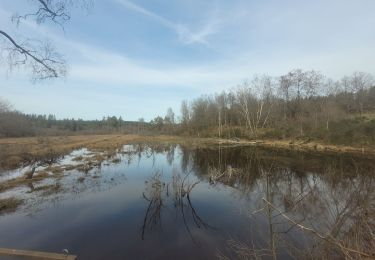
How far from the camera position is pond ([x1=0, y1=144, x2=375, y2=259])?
7770mm

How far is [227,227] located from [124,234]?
456cm

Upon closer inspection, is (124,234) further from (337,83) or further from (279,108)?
(337,83)

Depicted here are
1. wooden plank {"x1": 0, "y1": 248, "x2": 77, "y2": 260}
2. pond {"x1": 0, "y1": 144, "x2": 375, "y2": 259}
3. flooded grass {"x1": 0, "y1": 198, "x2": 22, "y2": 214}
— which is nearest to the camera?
pond {"x1": 0, "y1": 144, "x2": 375, "y2": 259}

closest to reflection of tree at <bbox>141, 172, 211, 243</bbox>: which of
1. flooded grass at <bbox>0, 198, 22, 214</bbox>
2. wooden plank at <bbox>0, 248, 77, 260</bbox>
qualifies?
wooden plank at <bbox>0, 248, 77, 260</bbox>

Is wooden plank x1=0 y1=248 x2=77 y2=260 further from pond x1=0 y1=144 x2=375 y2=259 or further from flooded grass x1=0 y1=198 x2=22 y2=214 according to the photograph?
flooded grass x1=0 y1=198 x2=22 y2=214

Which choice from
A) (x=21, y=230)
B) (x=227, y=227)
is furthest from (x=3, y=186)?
(x=227, y=227)

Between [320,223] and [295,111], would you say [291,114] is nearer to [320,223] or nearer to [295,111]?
[295,111]

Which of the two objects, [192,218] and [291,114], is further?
[291,114]

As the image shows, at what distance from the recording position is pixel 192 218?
529 inches

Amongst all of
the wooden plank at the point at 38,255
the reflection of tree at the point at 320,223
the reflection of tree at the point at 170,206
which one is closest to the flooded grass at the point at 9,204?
the wooden plank at the point at 38,255

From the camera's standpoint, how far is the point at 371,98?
65.1 metres

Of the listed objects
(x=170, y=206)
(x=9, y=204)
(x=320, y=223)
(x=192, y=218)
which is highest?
(x=320, y=223)

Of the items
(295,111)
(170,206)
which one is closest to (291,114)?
(295,111)

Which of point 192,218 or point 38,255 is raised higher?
point 38,255
